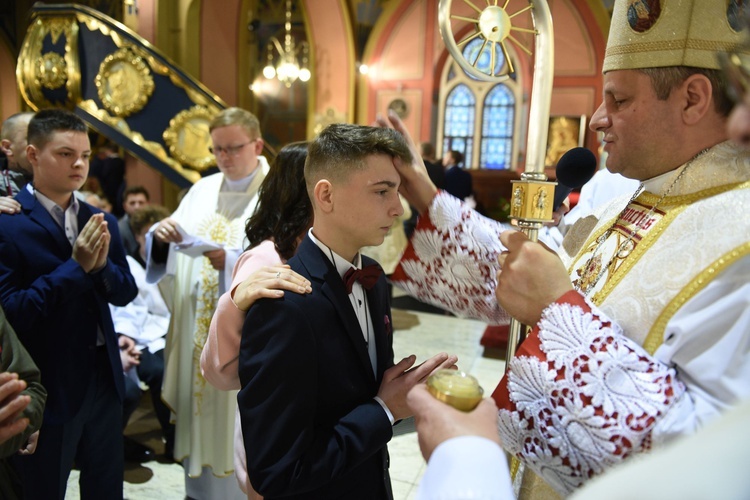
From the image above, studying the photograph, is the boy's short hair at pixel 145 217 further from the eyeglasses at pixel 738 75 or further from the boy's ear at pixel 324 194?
the eyeglasses at pixel 738 75

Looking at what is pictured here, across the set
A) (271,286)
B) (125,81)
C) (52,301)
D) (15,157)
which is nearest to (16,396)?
(52,301)

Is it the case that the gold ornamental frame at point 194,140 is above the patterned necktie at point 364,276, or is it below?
above

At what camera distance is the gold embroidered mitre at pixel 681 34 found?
110 centimetres

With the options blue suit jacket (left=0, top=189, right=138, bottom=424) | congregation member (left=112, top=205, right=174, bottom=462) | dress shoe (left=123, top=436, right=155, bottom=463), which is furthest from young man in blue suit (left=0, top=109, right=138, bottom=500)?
dress shoe (left=123, top=436, right=155, bottom=463)

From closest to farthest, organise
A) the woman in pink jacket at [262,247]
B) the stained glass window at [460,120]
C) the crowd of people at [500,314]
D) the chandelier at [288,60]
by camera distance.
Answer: the crowd of people at [500,314]
the woman in pink jacket at [262,247]
the chandelier at [288,60]
the stained glass window at [460,120]

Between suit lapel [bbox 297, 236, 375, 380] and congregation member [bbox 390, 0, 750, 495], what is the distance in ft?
1.19

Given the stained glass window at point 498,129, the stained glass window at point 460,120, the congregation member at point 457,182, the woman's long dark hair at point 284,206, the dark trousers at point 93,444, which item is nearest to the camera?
the woman's long dark hair at point 284,206

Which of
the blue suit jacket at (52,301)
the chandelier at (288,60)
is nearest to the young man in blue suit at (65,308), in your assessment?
the blue suit jacket at (52,301)

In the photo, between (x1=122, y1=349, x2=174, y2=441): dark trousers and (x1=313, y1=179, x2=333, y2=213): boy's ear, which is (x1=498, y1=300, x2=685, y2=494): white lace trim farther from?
(x1=122, y1=349, x2=174, y2=441): dark trousers

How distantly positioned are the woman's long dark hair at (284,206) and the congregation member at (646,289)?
0.98 meters

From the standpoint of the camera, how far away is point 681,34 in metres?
1.11

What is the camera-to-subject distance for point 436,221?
1509 millimetres

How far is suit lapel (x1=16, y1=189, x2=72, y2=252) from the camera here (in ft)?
7.32

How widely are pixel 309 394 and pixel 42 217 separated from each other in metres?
1.67
